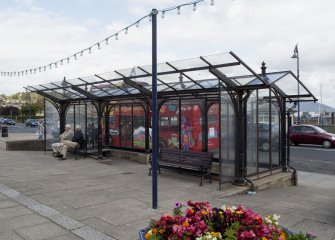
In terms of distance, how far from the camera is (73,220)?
17.5 ft

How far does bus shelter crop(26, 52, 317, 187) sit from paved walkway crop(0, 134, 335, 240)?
1.04 meters

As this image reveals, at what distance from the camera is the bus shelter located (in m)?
7.95

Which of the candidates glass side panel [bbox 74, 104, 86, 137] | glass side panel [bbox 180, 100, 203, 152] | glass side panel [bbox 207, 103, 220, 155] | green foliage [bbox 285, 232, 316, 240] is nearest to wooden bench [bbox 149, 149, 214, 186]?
glass side panel [bbox 207, 103, 220, 155]

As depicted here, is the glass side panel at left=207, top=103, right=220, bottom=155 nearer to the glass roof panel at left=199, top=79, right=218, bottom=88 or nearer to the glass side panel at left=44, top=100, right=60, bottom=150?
the glass roof panel at left=199, top=79, right=218, bottom=88

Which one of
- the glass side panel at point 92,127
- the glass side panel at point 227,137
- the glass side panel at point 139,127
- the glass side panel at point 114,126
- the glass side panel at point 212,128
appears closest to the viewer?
the glass side panel at point 227,137

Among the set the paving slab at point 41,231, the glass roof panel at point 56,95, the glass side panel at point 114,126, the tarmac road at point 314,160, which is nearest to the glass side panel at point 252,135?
the paving slab at point 41,231

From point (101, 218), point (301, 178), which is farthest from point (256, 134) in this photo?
point (101, 218)

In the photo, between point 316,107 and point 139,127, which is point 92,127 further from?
point 316,107

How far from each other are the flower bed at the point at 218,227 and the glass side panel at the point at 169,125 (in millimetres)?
8573

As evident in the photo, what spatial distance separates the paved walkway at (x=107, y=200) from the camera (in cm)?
500

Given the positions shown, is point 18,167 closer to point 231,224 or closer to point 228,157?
point 228,157

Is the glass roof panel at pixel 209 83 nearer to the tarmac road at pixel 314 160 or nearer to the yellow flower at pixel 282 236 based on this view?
the tarmac road at pixel 314 160

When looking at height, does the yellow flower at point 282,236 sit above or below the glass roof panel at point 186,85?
below

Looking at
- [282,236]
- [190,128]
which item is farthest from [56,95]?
[282,236]
